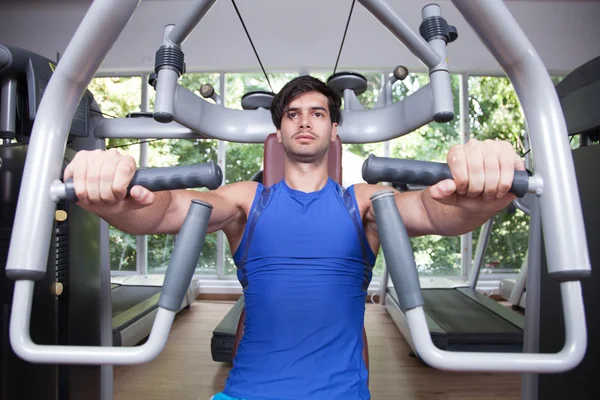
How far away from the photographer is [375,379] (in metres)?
2.16

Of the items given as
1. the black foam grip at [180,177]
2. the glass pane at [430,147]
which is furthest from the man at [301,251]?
the glass pane at [430,147]

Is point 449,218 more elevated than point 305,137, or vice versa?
point 305,137

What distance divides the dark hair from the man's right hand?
0.76 m

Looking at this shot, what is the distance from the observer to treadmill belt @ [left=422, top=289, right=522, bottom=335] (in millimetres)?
2377

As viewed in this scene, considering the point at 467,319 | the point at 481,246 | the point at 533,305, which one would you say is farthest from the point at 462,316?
the point at 533,305

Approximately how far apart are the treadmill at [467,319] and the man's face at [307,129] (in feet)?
4.73

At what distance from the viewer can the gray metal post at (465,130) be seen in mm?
4129

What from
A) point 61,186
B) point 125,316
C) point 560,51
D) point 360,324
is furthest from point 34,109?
point 560,51

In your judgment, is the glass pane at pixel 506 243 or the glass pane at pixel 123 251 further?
the glass pane at pixel 123 251

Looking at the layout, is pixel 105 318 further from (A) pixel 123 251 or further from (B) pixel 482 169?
(A) pixel 123 251

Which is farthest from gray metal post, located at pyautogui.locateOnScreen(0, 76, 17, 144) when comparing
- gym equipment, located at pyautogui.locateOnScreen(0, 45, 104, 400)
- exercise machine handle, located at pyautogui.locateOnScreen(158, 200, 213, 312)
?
exercise machine handle, located at pyautogui.locateOnScreen(158, 200, 213, 312)

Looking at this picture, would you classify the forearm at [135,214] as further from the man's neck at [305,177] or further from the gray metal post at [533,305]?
the gray metal post at [533,305]

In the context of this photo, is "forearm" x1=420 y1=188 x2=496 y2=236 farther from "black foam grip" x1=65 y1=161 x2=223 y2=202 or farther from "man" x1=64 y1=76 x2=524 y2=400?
"black foam grip" x1=65 y1=161 x2=223 y2=202

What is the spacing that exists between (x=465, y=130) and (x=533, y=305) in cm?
305
